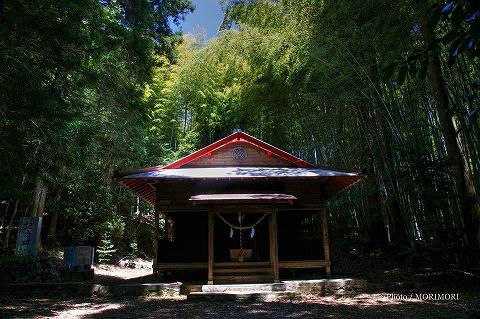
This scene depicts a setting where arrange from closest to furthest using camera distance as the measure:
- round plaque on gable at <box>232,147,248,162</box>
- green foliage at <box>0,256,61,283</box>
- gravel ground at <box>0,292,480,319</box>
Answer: gravel ground at <box>0,292,480,319</box>
green foliage at <box>0,256,61,283</box>
round plaque on gable at <box>232,147,248,162</box>

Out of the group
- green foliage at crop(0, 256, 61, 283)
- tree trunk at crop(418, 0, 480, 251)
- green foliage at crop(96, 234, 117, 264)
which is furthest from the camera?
green foliage at crop(96, 234, 117, 264)

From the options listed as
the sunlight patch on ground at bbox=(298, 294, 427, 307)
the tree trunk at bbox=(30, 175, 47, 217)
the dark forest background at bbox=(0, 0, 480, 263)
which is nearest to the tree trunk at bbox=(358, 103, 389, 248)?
the dark forest background at bbox=(0, 0, 480, 263)

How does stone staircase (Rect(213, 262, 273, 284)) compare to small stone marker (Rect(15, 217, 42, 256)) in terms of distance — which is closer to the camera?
stone staircase (Rect(213, 262, 273, 284))

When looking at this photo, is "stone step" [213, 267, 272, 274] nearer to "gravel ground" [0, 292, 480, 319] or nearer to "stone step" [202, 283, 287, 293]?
"stone step" [202, 283, 287, 293]

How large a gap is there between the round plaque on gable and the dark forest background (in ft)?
7.30

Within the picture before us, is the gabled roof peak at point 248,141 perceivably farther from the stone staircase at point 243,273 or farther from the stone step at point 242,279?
the stone step at point 242,279

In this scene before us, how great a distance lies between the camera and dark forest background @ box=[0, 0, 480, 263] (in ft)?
19.2

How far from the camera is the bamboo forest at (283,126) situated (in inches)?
221

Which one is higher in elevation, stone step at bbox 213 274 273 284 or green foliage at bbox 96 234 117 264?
green foliage at bbox 96 234 117 264

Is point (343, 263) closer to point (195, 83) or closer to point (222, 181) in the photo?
point (222, 181)

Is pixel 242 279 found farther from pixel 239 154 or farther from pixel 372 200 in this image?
pixel 372 200

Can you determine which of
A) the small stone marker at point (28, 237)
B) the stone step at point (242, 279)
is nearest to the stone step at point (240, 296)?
the stone step at point (242, 279)

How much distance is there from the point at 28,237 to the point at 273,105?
299 inches

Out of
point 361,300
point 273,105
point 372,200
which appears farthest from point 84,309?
point 372,200
